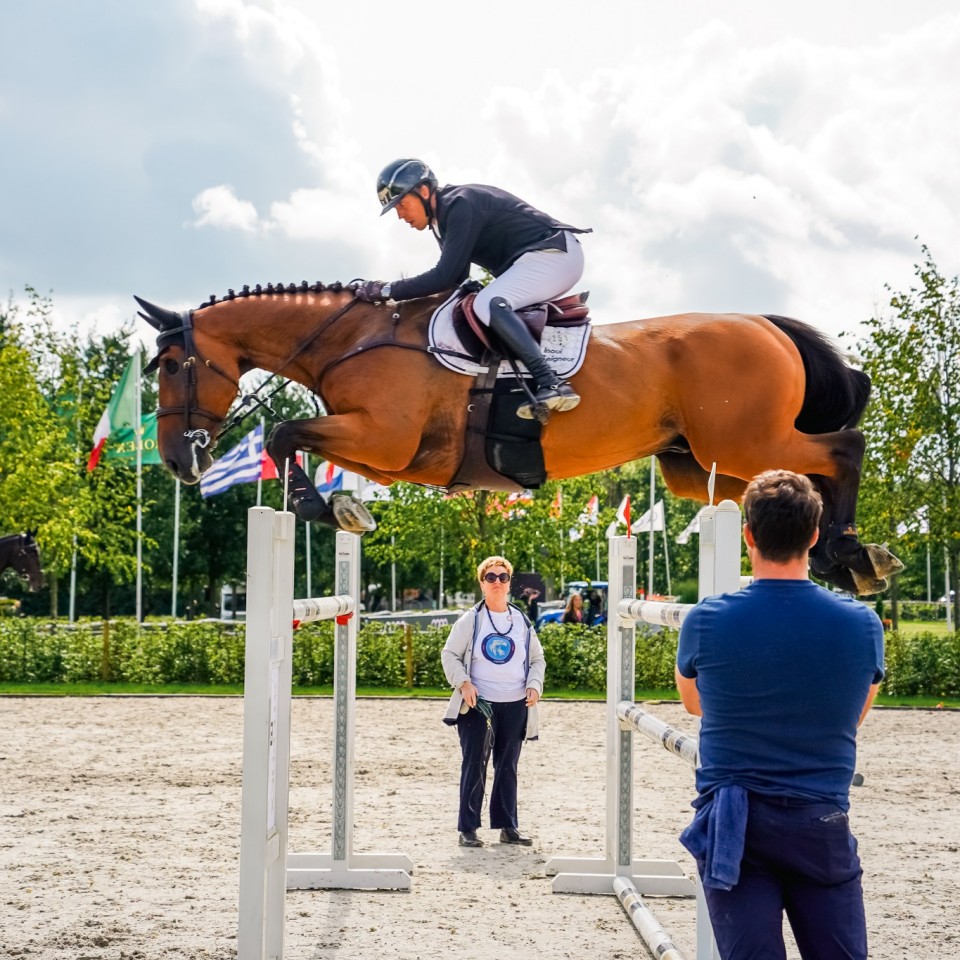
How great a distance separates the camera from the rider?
4.18 metres

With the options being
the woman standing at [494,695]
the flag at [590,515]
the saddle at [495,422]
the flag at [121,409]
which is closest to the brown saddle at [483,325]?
the saddle at [495,422]

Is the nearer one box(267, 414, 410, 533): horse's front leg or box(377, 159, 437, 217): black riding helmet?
box(267, 414, 410, 533): horse's front leg

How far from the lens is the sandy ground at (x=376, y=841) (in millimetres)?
5285

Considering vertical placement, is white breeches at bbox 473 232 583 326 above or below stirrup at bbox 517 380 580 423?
above

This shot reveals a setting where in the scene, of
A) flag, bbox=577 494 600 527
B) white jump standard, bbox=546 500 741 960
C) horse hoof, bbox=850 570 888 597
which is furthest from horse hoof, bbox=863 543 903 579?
flag, bbox=577 494 600 527

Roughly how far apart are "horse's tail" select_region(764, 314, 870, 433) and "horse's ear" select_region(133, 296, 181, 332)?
8.04 ft

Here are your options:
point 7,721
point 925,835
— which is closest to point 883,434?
point 925,835

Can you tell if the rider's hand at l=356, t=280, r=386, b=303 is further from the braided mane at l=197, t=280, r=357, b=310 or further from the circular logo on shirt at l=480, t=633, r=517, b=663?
the circular logo on shirt at l=480, t=633, r=517, b=663

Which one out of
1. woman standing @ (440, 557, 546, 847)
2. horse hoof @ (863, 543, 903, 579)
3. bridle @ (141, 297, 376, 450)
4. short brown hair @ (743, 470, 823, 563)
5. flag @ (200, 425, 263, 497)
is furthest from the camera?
flag @ (200, 425, 263, 497)

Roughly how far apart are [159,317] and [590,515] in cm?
2159

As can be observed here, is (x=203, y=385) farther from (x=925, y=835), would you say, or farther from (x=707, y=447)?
(x=925, y=835)

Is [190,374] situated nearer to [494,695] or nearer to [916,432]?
[494,695]

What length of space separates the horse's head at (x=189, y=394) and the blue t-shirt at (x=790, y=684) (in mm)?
2440

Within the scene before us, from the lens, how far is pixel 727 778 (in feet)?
9.07
